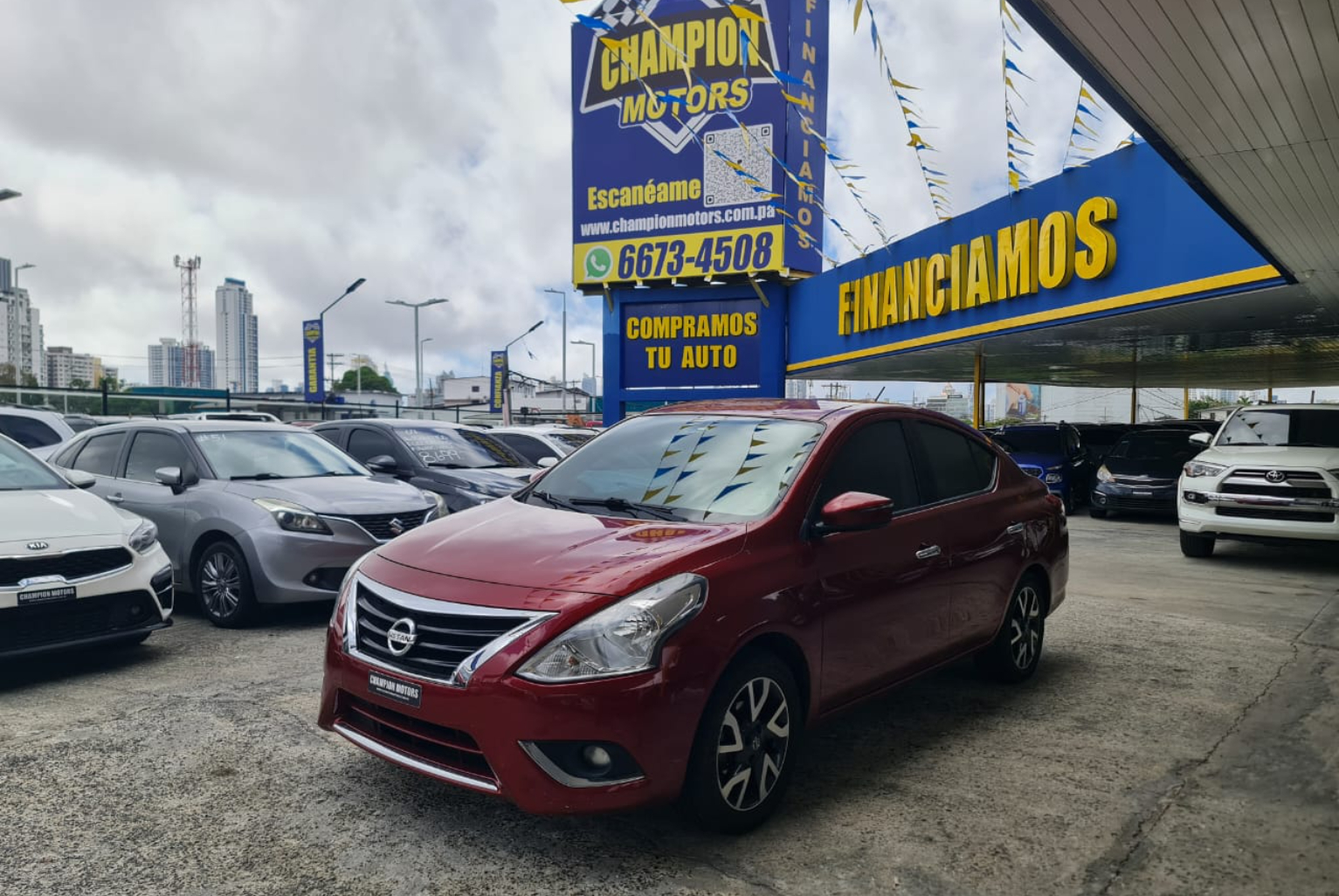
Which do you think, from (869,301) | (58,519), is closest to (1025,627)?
(58,519)

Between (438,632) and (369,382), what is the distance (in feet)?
425

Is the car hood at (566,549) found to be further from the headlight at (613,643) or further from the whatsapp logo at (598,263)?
the whatsapp logo at (598,263)

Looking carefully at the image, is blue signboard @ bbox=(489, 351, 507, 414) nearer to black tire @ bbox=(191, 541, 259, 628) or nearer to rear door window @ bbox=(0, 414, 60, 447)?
rear door window @ bbox=(0, 414, 60, 447)

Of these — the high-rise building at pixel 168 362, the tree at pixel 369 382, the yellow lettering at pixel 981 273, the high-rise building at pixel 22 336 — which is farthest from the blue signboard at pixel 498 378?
the high-rise building at pixel 168 362

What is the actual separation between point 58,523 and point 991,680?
212 inches

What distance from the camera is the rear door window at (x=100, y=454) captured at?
26.7ft

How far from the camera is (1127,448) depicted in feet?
53.1

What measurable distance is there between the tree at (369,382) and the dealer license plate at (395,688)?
121152 millimetres

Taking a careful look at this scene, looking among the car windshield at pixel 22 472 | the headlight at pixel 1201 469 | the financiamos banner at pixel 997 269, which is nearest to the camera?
the car windshield at pixel 22 472

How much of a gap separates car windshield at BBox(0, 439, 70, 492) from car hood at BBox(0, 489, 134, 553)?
0.12 meters

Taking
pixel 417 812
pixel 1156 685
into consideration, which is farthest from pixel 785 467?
pixel 1156 685

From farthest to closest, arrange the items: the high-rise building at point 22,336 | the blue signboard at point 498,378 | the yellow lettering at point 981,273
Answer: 1. the high-rise building at point 22,336
2. the blue signboard at point 498,378
3. the yellow lettering at point 981,273

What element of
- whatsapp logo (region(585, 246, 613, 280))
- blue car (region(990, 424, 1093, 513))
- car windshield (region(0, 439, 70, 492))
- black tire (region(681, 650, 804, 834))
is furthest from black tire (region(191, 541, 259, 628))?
whatsapp logo (region(585, 246, 613, 280))

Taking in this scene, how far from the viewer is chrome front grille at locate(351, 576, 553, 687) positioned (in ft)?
10.5
